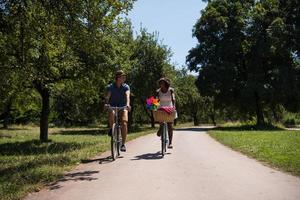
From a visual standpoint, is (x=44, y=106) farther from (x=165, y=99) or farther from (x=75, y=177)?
(x=75, y=177)

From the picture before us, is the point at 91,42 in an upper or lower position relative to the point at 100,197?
upper

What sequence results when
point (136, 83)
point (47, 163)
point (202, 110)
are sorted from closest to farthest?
point (47, 163) < point (136, 83) < point (202, 110)

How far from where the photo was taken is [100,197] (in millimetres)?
7660

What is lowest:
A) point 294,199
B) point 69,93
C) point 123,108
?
point 294,199

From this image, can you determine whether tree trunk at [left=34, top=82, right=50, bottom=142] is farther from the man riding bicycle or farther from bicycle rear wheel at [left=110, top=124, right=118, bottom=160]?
bicycle rear wheel at [left=110, top=124, right=118, bottom=160]

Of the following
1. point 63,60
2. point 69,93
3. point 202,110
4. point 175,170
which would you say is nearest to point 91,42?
point 175,170

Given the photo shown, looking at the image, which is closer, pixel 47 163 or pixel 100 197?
pixel 100 197

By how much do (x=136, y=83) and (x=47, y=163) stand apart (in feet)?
111

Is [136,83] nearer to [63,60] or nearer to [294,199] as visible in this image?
[63,60]

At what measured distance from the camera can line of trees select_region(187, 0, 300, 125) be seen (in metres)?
44.2

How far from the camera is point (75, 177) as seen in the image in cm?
986

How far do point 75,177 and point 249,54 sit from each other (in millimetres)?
40368

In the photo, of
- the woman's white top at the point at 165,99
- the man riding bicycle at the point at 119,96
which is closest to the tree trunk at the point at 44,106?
the woman's white top at the point at 165,99

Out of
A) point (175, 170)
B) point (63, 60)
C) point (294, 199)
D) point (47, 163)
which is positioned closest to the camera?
point (294, 199)
